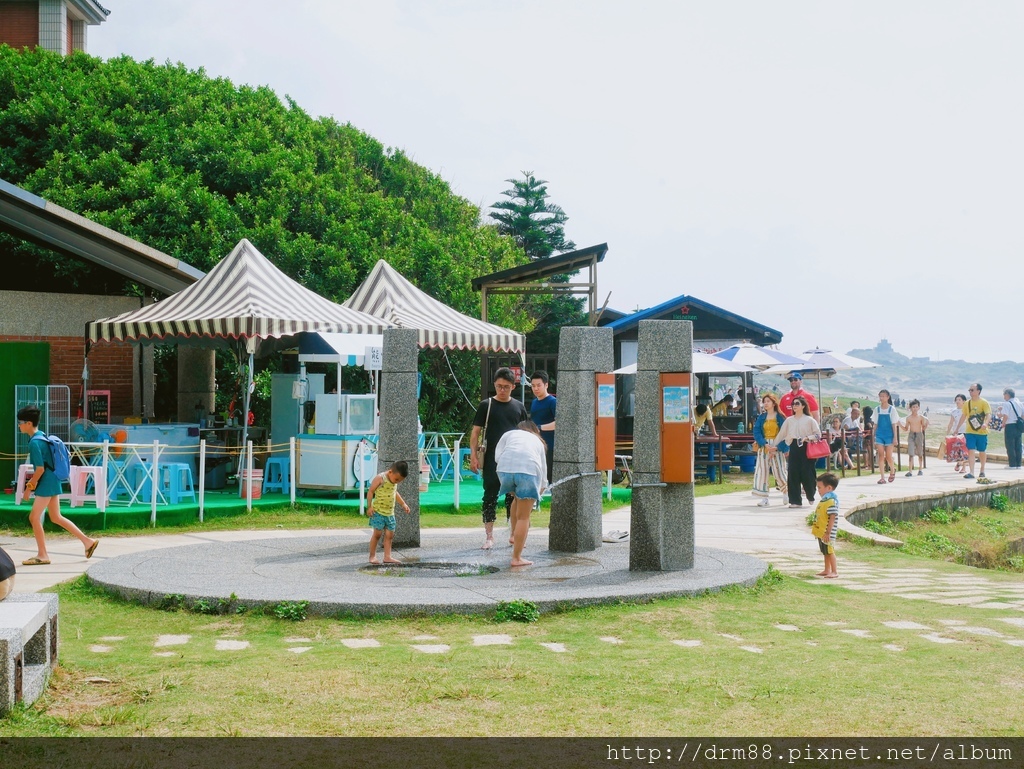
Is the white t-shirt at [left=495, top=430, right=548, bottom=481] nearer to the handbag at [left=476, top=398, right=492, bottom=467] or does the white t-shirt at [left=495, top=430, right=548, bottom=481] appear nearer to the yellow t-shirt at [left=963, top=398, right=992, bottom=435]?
the handbag at [left=476, top=398, right=492, bottom=467]

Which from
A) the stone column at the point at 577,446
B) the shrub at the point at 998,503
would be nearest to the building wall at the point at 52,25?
the shrub at the point at 998,503

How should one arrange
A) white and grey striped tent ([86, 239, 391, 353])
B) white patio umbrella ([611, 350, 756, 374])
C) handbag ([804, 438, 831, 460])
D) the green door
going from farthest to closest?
1. white patio umbrella ([611, 350, 756, 374])
2. the green door
3. handbag ([804, 438, 831, 460])
4. white and grey striped tent ([86, 239, 391, 353])

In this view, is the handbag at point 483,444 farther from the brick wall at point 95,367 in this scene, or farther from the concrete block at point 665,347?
the brick wall at point 95,367

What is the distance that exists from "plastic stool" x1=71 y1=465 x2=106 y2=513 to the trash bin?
7.11 feet

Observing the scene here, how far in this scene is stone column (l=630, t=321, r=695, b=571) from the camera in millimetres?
10438

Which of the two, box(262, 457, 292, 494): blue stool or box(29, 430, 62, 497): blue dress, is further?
box(262, 457, 292, 494): blue stool

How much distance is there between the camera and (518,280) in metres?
24.4

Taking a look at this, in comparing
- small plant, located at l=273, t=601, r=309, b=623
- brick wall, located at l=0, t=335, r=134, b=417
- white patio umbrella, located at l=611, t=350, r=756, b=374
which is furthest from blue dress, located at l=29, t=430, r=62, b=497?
white patio umbrella, located at l=611, t=350, r=756, b=374

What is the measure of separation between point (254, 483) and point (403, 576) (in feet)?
23.4

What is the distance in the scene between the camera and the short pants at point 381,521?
10.7 m

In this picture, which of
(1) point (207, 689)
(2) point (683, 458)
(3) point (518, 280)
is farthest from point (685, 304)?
(1) point (207, 689)

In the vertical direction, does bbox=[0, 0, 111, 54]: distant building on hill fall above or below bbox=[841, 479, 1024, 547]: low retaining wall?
above

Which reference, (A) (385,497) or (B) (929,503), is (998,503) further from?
(A) (385,497)

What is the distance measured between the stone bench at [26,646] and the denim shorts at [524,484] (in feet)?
15.3
